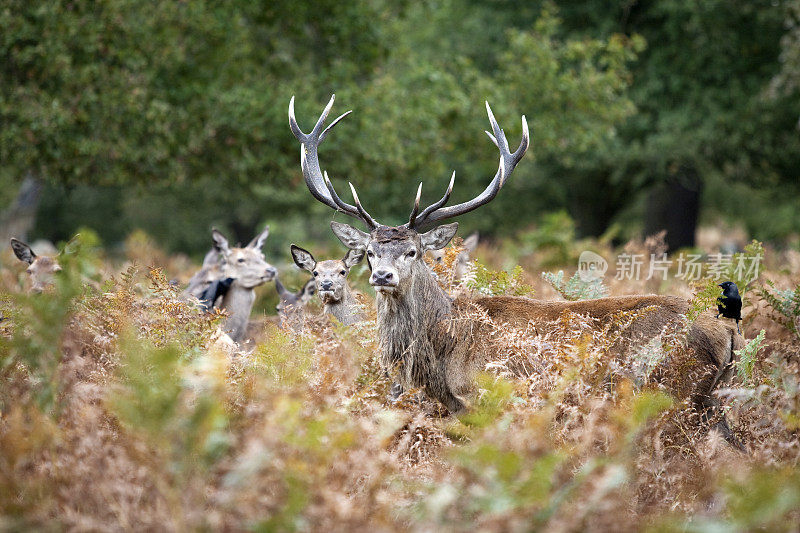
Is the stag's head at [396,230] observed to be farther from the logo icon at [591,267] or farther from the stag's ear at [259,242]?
the stag's ear at [259,242]

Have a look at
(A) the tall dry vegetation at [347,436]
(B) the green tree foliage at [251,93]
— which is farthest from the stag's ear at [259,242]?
(B) the green tree foliage at [251,93]

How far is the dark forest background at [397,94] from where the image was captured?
494 inches

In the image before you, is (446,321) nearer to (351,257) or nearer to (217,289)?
(351,257)

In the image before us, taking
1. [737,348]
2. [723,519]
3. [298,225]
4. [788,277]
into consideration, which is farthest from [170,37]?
[298,225]

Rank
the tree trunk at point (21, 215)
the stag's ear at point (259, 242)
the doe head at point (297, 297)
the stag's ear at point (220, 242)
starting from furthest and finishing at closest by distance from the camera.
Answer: the tree trunk at point (21, 215), the stag's ear at point (259, 242), the stag's ear at point (220, 242), the doe head at point (297, 297)

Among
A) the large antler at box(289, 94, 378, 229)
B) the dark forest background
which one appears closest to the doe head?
the large antler at box(289, 94, 378, 229)

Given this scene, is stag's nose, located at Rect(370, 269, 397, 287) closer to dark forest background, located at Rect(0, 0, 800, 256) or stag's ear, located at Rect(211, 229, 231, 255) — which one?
stag's ear, located at Rect(211, 229, 231, 255)

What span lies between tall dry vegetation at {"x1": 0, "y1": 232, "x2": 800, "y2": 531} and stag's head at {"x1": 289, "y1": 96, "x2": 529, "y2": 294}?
56 cm

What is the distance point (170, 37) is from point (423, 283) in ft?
28.9

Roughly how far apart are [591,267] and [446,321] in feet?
11.5

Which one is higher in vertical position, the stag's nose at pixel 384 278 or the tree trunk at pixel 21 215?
the tree trunk at pixel 21 215

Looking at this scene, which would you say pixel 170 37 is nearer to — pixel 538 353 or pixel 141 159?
pixel 141 159

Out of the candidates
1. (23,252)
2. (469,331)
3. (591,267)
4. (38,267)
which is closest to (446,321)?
(469,331)

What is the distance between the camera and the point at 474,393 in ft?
19.0
